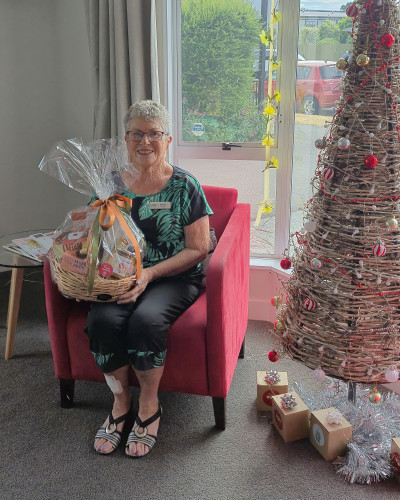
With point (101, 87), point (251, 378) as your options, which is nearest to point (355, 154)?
point (251, 378)

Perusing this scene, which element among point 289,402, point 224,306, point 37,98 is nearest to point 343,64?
point 224,306

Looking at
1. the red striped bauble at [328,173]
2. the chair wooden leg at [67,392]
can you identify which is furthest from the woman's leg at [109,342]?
the red striped bauble at [328,173]

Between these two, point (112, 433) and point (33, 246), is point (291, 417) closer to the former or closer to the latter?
point (112, 433)

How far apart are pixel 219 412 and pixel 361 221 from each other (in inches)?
35.7

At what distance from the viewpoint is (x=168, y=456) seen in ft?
6.33

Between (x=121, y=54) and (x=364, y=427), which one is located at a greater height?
(x=121, y=54)

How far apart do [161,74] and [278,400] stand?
1749mm

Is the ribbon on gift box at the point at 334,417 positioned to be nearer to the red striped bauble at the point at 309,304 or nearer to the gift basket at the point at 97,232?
the red striped bauble at the point at 309,304

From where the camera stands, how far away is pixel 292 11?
2619 millimetres

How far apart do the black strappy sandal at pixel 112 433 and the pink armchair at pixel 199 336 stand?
0.50 ft

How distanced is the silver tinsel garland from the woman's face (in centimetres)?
110

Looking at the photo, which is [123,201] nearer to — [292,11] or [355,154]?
[355,154]

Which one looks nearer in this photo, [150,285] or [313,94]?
[150,285]

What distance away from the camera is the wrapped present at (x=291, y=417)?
6.45 feet
